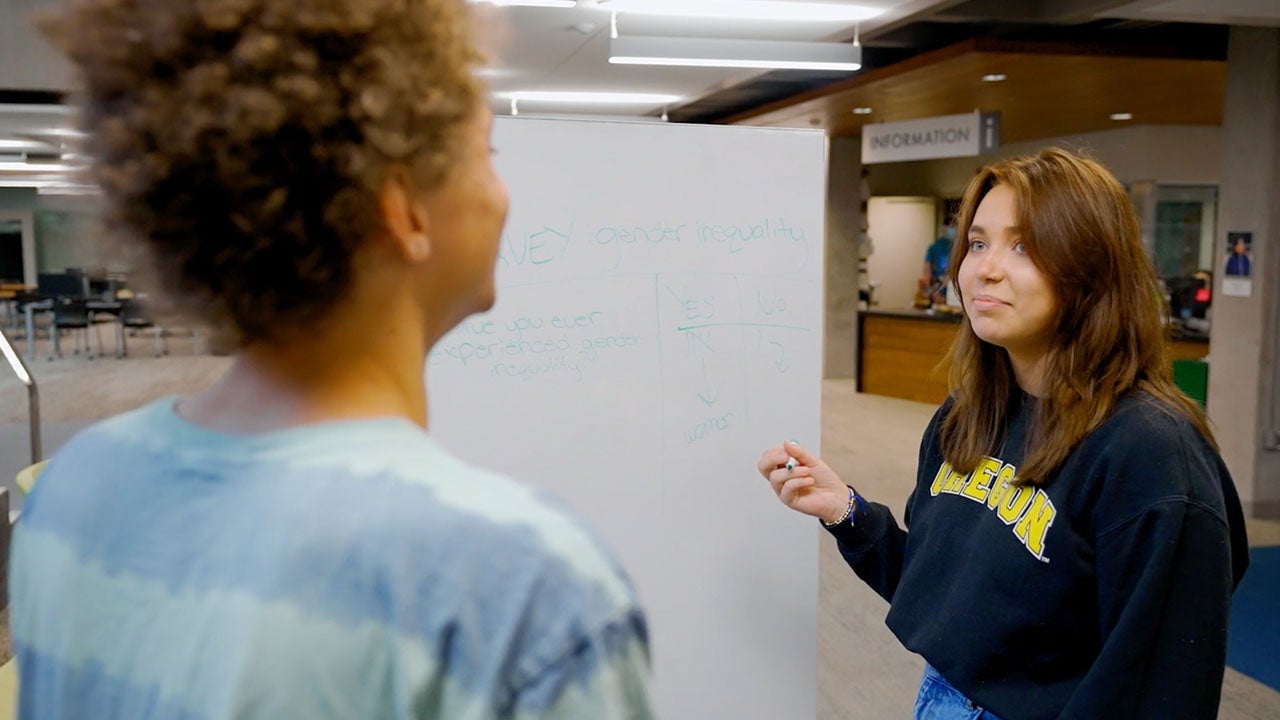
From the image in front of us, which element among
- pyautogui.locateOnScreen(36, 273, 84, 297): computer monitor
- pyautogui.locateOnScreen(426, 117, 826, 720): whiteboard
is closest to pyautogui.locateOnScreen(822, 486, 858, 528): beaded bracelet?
pyautogui.locateOnScreen(426, 117, 826, 720): whiteboard

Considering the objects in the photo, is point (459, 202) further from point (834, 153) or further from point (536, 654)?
point (834, 153)

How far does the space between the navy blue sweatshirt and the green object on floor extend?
495 cm

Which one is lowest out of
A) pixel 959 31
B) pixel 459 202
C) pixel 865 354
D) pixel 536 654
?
pixel 865 354

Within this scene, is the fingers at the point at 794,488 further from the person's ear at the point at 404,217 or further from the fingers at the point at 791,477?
the person's ear at the point at 404,217

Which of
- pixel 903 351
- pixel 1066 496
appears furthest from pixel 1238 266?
pixel 1066 496

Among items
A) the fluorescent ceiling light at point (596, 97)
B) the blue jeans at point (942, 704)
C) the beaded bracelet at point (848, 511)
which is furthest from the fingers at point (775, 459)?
the fluorescent ceiling light at point (596, 97)

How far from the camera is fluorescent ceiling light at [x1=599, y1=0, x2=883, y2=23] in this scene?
522cm

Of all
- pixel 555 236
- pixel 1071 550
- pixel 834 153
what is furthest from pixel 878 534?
pixel 834 153

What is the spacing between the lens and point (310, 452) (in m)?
0.50

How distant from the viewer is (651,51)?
5.50 metres

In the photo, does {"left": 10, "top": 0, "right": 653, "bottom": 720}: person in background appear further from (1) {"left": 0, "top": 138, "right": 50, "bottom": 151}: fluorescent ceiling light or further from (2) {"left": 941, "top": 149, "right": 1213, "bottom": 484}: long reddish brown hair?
(1) {"left": 0, "top": 138, "right": 50, "bottom": 151}: fluorescent ceiling light

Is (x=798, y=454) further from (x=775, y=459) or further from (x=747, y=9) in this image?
(x=747, y=9)

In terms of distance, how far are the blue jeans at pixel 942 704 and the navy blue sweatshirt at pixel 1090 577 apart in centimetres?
3

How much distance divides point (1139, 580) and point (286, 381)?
3.39 feet
